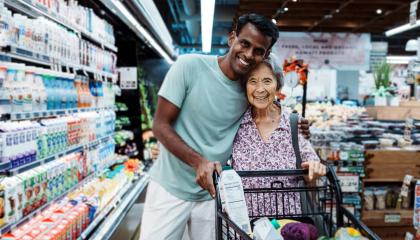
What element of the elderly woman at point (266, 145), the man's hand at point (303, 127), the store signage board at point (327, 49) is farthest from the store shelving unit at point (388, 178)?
the store signage board at point (327, 49)

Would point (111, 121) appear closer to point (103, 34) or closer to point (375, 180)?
point (103, 34)

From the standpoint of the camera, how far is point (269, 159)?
1.94 metres

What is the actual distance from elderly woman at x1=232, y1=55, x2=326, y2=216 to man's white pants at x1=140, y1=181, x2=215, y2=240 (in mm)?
330

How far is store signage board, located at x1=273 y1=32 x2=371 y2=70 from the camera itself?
994 cm

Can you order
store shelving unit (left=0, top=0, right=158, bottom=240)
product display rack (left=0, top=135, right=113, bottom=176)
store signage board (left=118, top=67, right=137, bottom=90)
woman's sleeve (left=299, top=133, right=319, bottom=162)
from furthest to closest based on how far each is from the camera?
store signage board (left=118, top=67, right=137, bottom=90) < store shelving unit (left=0, top=0, right=158, bottom=240) < product display rack (left=0, top=135, right=113, bottom=176) < woman's sleeve (left=299, top=133, right=319, bottom=162)

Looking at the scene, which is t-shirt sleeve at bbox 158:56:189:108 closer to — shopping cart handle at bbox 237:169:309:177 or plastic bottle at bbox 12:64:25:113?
shopping cart handle at bbox 237:169:309:177

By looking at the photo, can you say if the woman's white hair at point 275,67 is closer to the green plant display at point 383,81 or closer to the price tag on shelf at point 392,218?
the price tag on shelf at point 392,218

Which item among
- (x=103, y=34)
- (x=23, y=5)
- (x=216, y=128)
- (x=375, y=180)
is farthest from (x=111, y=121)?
(x=216, y=128)

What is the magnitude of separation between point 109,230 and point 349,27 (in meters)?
7.85

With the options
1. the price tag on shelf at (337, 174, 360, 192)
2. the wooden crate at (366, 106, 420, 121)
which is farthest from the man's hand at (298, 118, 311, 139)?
the wooden crate at (366, 106, 420, 121)

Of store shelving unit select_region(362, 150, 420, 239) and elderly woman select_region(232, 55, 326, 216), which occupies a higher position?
elderly woman select_region(232, 55, 326, 216)

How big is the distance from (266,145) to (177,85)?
486mm

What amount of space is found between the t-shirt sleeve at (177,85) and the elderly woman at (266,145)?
0.93ft

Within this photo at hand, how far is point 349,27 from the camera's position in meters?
9.93
